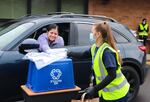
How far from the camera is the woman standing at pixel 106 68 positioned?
4188 millimetres

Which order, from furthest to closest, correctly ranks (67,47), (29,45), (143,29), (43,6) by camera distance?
(143,29)
(43,6)
(67,47)
(29,45)

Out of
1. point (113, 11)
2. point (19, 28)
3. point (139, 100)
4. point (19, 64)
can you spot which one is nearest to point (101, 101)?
point (19, 64)

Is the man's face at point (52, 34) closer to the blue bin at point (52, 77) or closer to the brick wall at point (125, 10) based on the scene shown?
the blue bin at point (52, 77)

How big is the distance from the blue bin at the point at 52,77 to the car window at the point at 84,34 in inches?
87.2

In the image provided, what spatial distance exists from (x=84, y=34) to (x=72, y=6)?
375 inches

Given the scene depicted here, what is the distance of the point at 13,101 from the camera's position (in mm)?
6004

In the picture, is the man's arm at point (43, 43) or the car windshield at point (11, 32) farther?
the car windshield at point (11, 32)

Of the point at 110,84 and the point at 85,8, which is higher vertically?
the point at 85,8

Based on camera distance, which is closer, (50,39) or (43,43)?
(43,43)

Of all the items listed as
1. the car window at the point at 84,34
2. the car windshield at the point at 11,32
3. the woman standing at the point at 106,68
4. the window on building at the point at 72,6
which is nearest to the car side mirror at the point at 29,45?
the car windshield at the point at 11,32

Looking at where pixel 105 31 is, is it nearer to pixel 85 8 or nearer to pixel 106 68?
pixel 106 68

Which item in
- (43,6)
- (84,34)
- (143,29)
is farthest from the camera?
(143,29)

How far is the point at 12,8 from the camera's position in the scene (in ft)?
51.0

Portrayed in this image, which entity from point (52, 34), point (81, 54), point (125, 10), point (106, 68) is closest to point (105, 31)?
point (106, 68)
